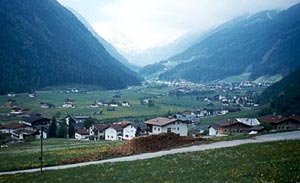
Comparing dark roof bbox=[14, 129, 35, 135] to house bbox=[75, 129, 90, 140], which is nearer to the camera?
dark roof bbox=[14, 129, 35, 135]

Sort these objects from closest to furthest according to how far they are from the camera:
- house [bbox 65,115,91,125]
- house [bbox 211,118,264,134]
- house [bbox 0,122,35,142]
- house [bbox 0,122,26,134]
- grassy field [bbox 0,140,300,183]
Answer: grassy field [bbox 0,140,300,183]
house [bbox 211,118,264,134]
house [bbox 0,122,35,142]
house [bbox 0,122,26,134]
house [bbox 65,115,91,125]

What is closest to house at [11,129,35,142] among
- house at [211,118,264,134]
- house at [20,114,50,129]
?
house at [20,114,50,129]

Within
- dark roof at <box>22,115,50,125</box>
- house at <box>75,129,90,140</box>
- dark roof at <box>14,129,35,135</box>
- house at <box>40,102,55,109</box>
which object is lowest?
house at <box>75,129,90,140</box>

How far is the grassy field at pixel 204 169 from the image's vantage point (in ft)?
75.0

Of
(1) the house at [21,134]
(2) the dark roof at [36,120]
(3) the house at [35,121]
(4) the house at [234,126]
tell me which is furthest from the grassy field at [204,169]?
(2) the dark roof at [36,120]

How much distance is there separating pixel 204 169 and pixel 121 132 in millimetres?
79842

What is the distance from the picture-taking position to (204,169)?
27891 millimetres

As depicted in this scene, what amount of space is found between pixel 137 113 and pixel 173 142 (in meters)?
119

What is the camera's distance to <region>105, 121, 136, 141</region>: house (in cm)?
10681

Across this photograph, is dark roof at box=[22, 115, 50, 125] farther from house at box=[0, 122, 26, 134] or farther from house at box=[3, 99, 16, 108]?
house at box=[3, 99, 16, 108]

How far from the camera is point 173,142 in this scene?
162 ft

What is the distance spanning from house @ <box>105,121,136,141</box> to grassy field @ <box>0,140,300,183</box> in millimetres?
69444

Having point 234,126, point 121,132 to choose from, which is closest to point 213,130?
point 234,126

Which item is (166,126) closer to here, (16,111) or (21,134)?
(21,134)
